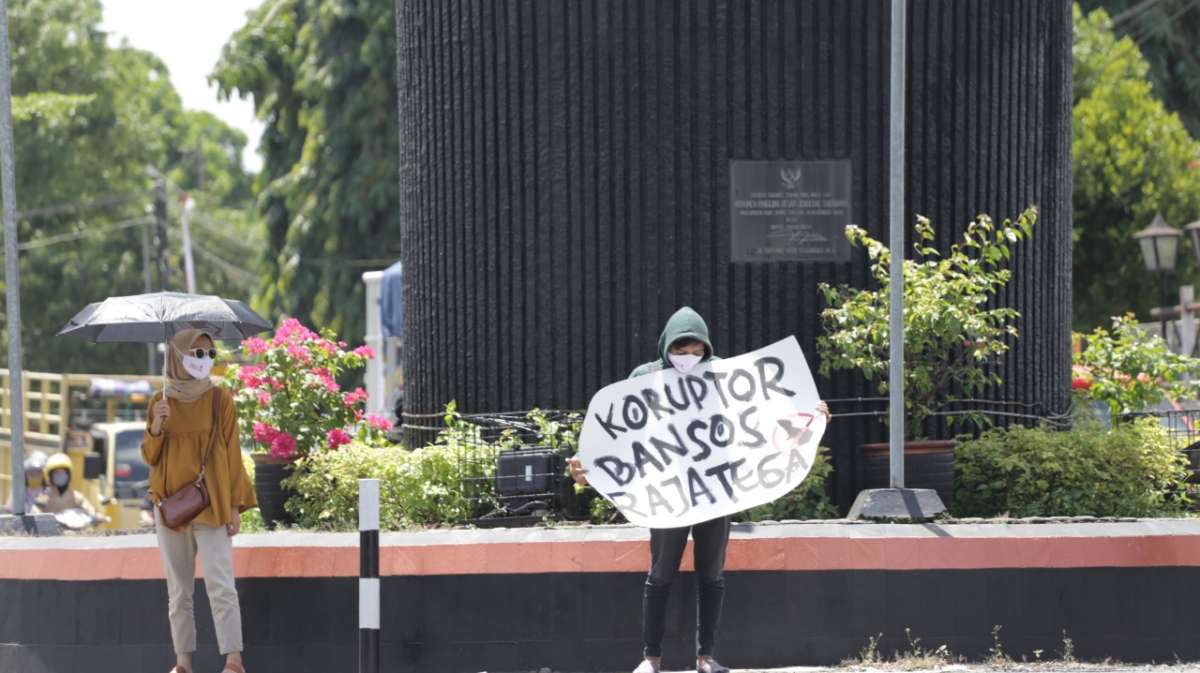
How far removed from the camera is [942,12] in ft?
35.6

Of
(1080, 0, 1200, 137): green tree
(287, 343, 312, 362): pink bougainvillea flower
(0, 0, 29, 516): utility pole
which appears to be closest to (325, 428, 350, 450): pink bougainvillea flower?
(287, 343, 312, 362): pink bougainvillea flower

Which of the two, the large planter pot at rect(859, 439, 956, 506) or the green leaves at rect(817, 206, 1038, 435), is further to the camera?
the green leaves at rect(817, 206, 1038, 435)

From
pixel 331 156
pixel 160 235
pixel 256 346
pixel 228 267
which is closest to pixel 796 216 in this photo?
pixel 256 346

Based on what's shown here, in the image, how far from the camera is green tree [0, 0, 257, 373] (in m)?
41.1

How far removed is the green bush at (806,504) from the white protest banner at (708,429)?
117cm

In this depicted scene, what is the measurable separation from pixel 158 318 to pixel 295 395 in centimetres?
149

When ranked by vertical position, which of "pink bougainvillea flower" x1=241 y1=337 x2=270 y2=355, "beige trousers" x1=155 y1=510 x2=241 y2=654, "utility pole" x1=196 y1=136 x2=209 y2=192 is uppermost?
"utility pole" x1=196 y1=136 x2=209 y2=192

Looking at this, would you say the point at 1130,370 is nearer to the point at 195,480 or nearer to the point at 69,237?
the point at 195,480

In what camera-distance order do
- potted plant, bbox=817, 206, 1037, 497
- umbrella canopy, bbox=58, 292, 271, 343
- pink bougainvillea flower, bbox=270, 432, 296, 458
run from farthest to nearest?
pink bougainvillea flower, bbox=270, 432, 296, 458
potted plant, bbox=817, 206, 1037, 497
umbrella canopy, bbox=58, 292, 271, 343

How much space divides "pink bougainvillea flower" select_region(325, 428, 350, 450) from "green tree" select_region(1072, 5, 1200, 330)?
1713 centimetres

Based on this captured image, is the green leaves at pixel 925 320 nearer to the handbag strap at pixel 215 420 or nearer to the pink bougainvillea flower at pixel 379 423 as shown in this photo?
the pink bougainvillea flower at pixel 379 423

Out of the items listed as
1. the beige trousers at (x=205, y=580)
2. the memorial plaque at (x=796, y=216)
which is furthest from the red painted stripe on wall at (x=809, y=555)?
the memorial plaque at (x=796, y=216)

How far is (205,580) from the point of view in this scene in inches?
345

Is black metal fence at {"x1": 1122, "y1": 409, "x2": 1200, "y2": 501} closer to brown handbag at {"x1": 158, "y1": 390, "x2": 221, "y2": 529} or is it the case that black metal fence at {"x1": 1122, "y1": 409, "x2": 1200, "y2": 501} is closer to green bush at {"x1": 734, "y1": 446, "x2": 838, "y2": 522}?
green bush at {"x1": 734, "y1": 446, "x2": 838, "y2": 522}
